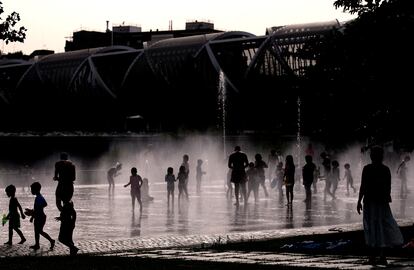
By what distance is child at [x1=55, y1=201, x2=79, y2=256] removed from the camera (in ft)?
51.4

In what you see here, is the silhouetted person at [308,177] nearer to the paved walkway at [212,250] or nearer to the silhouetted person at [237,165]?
the silhouetted person at [237,165]

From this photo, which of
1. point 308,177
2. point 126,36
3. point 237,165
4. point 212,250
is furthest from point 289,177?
point 126,36

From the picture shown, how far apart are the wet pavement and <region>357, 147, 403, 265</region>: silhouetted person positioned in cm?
640

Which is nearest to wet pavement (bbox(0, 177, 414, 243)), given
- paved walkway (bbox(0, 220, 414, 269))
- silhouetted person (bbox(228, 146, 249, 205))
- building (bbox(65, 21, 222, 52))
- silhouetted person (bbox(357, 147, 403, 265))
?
silhouetted person (bbox(228, 146, 249, 205))

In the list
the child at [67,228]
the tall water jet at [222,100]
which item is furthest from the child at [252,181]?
the tall water jet at [222,100]

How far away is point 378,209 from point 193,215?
11.6 metres

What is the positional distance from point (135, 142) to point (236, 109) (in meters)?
60.5

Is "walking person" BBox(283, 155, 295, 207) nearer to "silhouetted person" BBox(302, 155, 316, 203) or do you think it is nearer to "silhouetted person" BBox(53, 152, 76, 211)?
"silhouetted person" BBox(302, 155, 316, 203)

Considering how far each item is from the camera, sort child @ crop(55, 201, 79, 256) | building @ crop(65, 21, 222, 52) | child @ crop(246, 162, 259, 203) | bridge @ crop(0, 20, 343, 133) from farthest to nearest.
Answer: building @ crop(65, 21, 222, 52) < bridge @ crop(0, 20, 343, 133) < child @ crop(246, 162, 259, 203) < child @ crop(55, 201, 79, 256)

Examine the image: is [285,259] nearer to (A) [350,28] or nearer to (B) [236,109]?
(A) [350,28]

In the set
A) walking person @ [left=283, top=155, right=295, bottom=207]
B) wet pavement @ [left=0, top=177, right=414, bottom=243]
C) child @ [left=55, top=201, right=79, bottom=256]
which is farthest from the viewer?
walking person @ [left=283, top=155, right=295, bottom=207]

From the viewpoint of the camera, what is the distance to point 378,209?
527 inches

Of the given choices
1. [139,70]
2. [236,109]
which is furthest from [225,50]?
[139,70]

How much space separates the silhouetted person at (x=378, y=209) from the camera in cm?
1323
